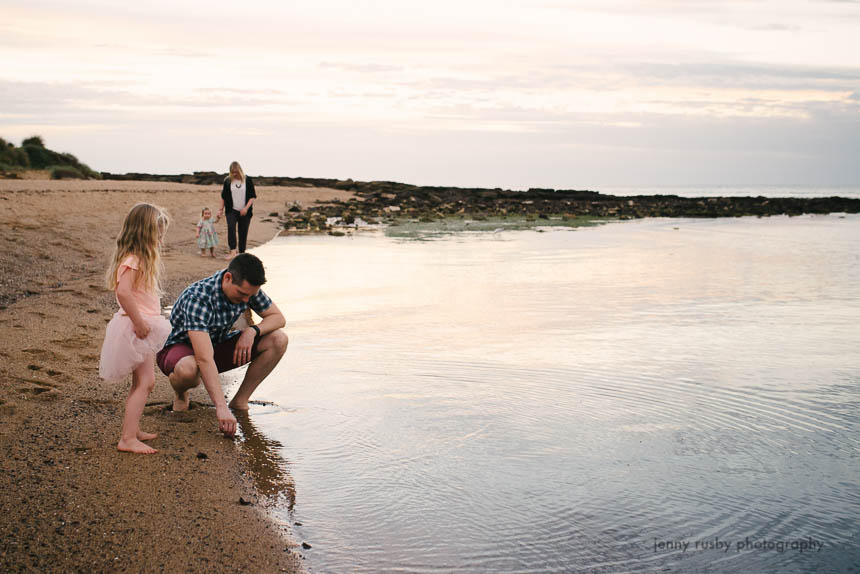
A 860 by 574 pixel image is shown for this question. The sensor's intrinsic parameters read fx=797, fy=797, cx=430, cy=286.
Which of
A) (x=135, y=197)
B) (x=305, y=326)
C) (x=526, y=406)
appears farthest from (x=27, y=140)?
(x=526, y=406)

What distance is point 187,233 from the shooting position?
18266mm

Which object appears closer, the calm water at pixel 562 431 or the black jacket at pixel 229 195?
the calm water at pixel 562 431

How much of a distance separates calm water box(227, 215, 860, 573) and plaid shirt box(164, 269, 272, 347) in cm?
71

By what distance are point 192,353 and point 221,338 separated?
307 millimetres

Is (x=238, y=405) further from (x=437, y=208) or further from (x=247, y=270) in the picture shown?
(x=437, y=208)

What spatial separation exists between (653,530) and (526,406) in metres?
1.97

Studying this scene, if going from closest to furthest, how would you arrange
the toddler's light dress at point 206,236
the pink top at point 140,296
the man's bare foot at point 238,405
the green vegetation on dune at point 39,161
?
1. the pink top at point 140,296
2. the man's bare foot at point 238,405
3. the toddler's light dress at point 206,236
4. the green vegetation on dune at point 39,161

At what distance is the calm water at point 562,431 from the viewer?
3.67 metres

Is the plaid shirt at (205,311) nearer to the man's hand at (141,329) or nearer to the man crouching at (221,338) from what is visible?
the man crouching at (221,338)

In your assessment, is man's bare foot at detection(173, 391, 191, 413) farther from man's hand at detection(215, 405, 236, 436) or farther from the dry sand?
man's hand at detection(215, 405, 236, 436)

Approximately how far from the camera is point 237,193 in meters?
13.3

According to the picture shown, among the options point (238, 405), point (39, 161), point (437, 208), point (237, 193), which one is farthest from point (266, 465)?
point (39, 161)

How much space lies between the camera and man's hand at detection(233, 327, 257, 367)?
517 cm

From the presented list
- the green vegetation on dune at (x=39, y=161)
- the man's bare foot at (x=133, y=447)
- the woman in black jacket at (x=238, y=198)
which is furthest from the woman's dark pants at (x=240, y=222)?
the green vegetation on dune at (x=39, y=161)
